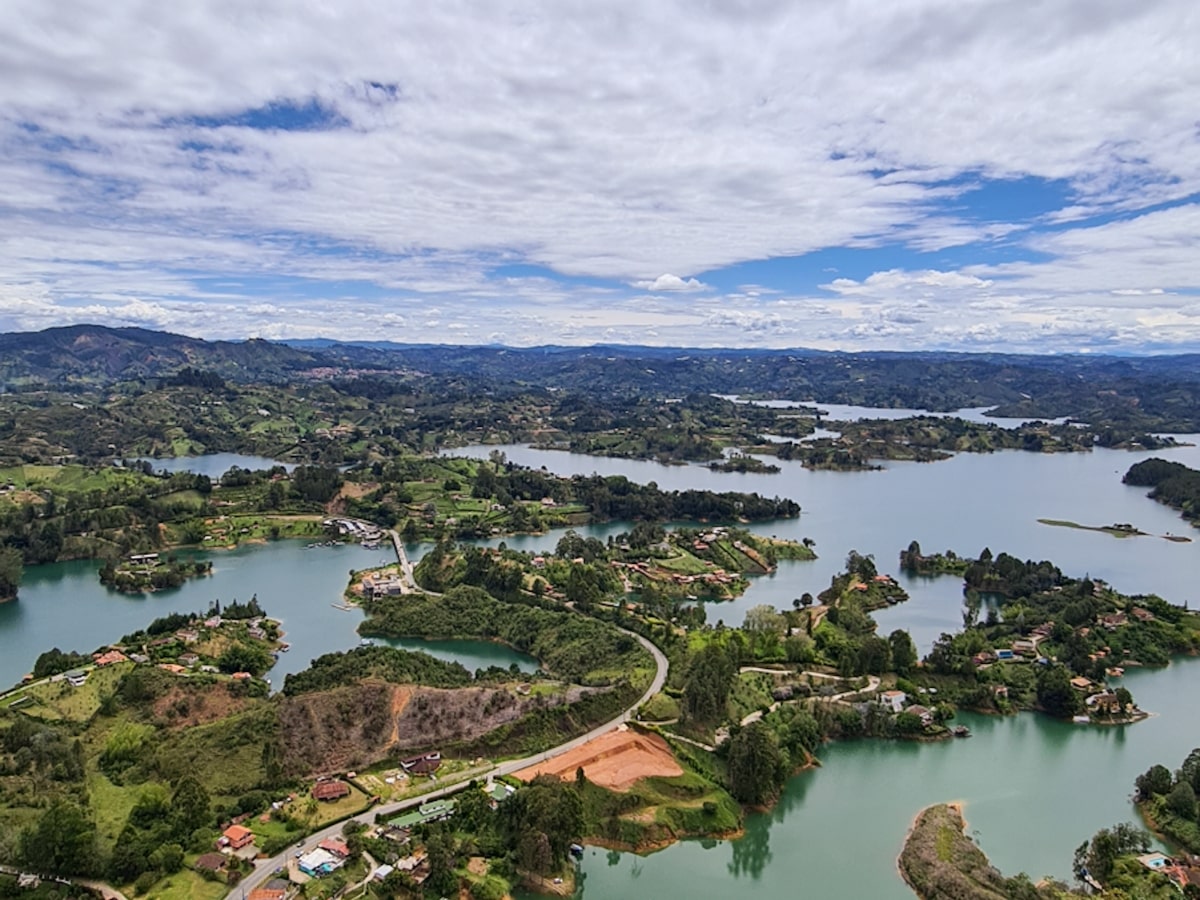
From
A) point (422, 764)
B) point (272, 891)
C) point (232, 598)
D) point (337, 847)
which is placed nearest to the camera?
point (272, 891)

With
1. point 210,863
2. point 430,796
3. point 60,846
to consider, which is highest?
point 60,846

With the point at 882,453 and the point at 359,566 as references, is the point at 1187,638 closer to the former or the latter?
the point at 359,566

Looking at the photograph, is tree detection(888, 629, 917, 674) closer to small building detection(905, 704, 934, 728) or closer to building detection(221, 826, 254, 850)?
small building detection(905, 704, 934, 728)

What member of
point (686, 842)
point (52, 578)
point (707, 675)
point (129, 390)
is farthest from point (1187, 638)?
point (129, 390)

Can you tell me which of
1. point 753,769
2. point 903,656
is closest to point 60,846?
point 753,769

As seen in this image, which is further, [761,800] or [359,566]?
[359,566]

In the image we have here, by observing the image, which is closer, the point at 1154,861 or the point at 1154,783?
the point at 1154,861

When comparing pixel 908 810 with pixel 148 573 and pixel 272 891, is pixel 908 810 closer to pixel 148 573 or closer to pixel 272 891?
pixel 272 891
